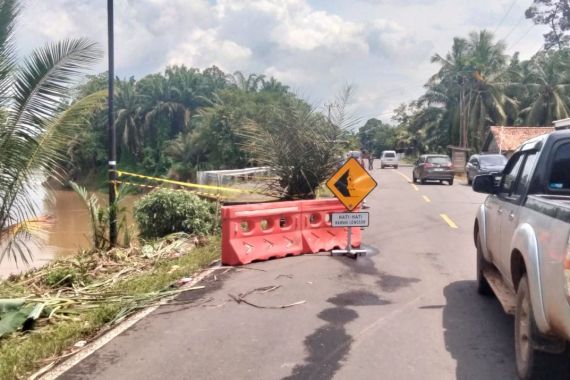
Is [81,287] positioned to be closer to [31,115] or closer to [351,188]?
[31,115]

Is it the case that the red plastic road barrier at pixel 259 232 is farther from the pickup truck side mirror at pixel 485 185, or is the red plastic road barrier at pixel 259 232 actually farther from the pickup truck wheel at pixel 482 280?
the pickup truck side mirror at pixel 485 185

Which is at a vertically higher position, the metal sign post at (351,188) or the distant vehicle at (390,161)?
the distant vehicle at (390,161)

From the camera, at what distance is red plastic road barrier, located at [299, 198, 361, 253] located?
31.9 ft

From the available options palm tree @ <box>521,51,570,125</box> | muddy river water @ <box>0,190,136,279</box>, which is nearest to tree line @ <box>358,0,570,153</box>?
palm tree @ <box>521,51,570,125</box>

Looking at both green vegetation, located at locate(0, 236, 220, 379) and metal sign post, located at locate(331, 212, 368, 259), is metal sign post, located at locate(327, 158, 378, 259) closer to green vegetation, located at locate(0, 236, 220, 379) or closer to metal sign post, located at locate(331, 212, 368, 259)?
metal sign post, located at locate(331, 212, 368, 259)

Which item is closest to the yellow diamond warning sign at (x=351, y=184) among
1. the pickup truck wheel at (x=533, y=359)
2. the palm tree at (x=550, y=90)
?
the pickup truck wheel at (x=533, y=359)

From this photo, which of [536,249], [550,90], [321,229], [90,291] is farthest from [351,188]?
[550,90]

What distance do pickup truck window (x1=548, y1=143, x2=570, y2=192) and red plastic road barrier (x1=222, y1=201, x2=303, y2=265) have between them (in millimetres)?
4943

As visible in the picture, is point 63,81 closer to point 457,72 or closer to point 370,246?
point 370,246

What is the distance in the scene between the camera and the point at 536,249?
4.04 metres

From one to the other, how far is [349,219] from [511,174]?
11.6 feet

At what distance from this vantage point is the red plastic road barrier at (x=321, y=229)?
9727mm

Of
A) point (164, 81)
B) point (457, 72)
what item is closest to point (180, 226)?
point (457, 72)

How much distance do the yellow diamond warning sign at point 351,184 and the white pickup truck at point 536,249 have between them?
10.8ft
